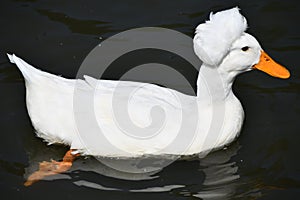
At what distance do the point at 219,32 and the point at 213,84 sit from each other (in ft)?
1.84

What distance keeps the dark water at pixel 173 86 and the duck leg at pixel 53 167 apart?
7cm

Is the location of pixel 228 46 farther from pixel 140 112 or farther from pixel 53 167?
pixel 53 167

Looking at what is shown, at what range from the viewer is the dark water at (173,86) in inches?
201

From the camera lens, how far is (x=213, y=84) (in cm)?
515

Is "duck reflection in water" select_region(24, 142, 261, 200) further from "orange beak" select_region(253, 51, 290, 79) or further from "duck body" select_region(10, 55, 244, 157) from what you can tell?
"orange beak" select_region(253, 51, 290, 79)

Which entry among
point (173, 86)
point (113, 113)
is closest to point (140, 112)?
point (113, 113)

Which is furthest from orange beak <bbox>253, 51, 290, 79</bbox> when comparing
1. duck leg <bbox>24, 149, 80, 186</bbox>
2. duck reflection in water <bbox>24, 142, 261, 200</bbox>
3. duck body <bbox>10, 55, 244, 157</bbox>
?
duck leg <bbox>24, 149, 80, 186</bbox>

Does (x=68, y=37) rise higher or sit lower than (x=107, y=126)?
higher

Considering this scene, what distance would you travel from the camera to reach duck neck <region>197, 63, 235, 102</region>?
5070 mm

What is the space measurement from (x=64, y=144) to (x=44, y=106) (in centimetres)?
40

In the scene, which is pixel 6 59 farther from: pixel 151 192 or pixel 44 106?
pixel 151 192

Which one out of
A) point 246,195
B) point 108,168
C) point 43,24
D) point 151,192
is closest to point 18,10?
point 43,24

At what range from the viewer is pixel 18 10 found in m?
6.87

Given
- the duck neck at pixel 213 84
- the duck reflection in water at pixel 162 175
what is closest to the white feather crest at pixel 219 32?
the duck neck at pixel 213 84
